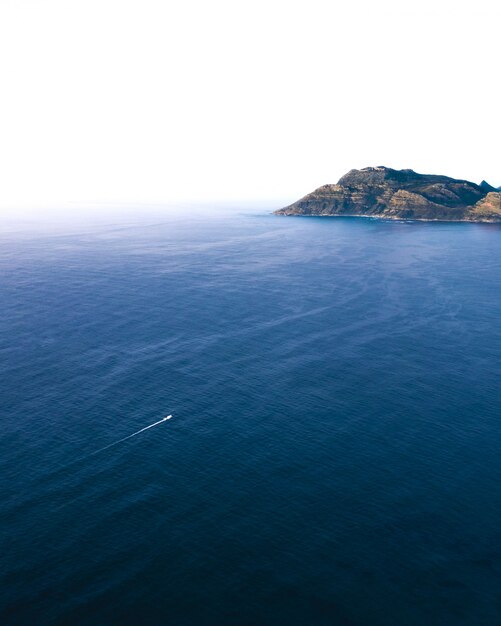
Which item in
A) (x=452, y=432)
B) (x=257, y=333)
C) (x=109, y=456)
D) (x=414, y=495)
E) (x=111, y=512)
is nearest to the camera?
(x=111, y=512)

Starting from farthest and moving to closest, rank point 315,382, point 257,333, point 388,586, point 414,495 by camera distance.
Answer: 1. point 257,333
2. point 315,382
3. point 414,495
4. point 388,586

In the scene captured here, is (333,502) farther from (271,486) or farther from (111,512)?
(111,512)

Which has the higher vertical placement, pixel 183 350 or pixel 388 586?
pixel 183 350

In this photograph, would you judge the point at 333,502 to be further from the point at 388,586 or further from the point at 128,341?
the point at 128,341

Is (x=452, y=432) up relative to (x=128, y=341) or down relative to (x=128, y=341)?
down

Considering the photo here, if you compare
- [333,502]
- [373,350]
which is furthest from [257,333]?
[333,502]

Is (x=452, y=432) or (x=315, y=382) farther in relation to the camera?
(x=315, y=382)

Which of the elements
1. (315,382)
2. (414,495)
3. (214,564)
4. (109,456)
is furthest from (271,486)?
(315,382)
